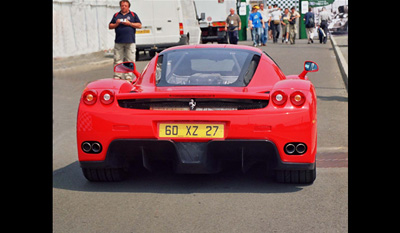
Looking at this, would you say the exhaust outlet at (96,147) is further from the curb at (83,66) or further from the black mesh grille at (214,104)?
the curb at (83,66)

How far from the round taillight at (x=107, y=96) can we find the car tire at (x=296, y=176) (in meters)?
1.53

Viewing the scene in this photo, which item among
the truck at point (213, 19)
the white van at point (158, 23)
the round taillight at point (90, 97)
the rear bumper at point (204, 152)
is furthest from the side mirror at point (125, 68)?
the truck at point (213, 19)

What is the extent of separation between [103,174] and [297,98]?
1807 millimetres

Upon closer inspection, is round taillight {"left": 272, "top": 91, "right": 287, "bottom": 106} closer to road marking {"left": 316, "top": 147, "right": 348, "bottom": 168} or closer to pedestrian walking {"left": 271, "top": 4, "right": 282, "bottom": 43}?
road marking {"left": 316, "top": 147, "right": 348, "bottom": 168}

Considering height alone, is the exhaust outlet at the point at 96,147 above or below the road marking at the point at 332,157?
above

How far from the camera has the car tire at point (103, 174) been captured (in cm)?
660

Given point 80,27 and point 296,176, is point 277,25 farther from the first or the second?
point 296,176

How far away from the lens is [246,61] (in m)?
7.09

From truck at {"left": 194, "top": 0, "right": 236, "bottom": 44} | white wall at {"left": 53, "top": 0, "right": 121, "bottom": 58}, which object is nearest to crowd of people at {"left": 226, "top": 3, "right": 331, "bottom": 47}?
truck at {"left": 194, "top": 0, "right": 236, "bottom": 44}

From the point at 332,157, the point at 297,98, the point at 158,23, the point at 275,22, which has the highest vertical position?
the point at 297,98

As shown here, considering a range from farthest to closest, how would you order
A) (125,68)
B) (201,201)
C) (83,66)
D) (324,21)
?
(324,21), (83,66), (125,68), (201,201)

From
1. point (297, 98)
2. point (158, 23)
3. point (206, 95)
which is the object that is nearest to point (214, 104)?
point (206, 95)

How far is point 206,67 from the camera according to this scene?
7.14 metres
